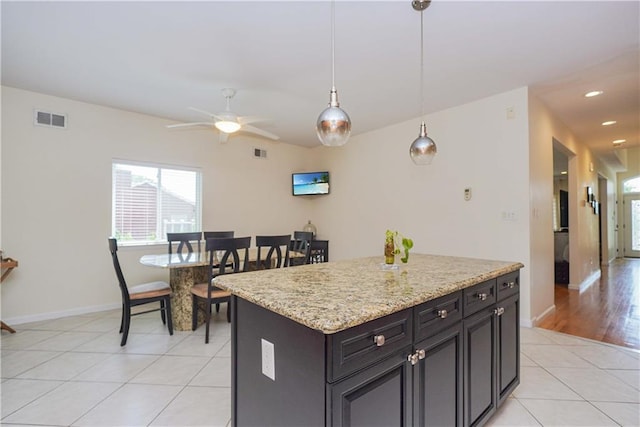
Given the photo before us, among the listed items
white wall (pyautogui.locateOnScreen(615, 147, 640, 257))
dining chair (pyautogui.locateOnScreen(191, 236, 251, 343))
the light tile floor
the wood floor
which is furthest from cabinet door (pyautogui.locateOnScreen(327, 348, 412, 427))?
white wall (pyautogui.locateOnScreen(615, 147, 640, 257))

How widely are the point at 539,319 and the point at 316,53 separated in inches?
152

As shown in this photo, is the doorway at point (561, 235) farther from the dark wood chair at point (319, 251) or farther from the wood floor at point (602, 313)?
the dark wood chair at point (319, 251)

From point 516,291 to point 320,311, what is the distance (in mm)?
1665

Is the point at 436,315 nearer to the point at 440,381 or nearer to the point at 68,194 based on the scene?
the point at 440,381

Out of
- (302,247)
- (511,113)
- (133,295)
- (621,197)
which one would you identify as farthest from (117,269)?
(621,197)

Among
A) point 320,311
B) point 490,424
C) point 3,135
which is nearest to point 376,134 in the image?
point 490,424

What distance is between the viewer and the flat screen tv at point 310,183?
5.85m

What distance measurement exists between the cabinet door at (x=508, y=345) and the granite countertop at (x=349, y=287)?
25 centimetres

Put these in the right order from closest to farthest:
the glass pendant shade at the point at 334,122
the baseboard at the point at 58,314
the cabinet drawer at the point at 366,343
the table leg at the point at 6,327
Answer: the cabinet drawer at the point at 366,343
the glass pendant shade at the point at 334,122
the table leg at the point at 6,327
the baseboard at the point at 58,314

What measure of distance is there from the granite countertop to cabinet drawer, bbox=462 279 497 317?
0.18 ft

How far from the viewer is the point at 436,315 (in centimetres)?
→ 135

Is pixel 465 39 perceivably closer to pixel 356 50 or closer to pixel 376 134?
pixel 356 50

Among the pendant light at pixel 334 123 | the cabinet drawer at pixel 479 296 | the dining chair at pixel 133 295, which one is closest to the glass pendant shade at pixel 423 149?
the pendant light at pixel 334 123

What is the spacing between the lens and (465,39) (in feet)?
8.11
